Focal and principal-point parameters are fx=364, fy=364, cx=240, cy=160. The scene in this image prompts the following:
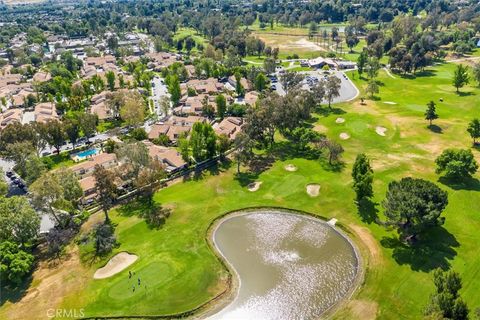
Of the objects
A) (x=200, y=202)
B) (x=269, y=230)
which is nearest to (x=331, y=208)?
(x=269, y=230)

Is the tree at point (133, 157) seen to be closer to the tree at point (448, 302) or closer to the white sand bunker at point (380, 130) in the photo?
the tree at point (448, 302)

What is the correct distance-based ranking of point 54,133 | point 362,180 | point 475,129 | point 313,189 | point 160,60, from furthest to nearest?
point 160,60 → point 54,133 → point 475,129 → point 313,189 → point 362,180

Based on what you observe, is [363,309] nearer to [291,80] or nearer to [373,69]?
[291,80]

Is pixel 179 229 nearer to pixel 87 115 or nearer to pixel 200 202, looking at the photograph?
pixel 200 202

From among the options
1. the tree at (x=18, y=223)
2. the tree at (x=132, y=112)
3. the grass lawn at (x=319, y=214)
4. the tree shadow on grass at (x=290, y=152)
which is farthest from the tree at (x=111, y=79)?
the tree at (x=18, y=223)

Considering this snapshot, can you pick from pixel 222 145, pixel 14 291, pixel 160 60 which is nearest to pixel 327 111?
pixel 222 145

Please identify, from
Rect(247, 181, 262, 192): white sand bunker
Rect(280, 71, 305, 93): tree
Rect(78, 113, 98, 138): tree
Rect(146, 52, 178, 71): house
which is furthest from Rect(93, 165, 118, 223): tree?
Rect(146, 52, 178, 71): house
